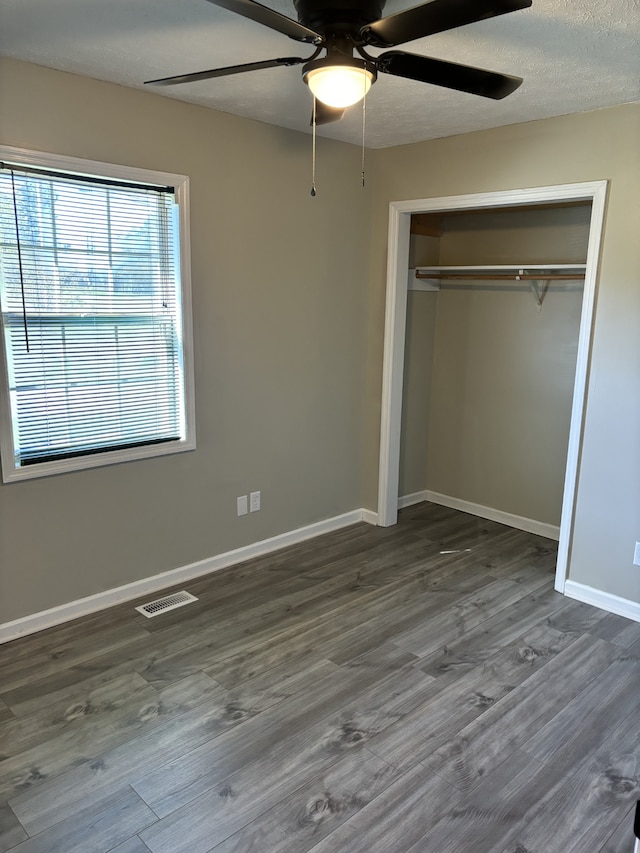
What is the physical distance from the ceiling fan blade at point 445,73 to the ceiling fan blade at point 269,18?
234 millimetres

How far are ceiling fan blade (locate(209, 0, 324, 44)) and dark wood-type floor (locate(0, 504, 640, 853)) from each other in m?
2.32

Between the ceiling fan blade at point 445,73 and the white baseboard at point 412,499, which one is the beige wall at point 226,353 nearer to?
the white baseboard at point 412,499

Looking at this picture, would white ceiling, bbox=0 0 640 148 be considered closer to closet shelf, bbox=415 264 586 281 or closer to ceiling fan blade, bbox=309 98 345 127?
ceiling fan blade, bbox=309 98 345 127

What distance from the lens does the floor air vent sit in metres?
3.15

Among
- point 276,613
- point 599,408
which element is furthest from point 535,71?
point 276,613

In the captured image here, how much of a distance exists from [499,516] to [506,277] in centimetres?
171

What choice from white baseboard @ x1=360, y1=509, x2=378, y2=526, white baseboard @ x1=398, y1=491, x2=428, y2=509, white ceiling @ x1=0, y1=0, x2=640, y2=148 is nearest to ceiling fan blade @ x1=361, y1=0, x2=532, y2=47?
white ceiling @ x1=0, y1=0, x2=640, y2=148

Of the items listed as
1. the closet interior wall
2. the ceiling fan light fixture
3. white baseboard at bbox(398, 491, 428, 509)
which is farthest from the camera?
white baseboard at bbox(398, 491, 428, 509)

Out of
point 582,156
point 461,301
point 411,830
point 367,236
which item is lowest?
point 411,830

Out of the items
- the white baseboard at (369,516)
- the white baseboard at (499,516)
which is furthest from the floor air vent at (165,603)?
the white baseboard at (499,516)

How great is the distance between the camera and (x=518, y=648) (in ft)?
9.47

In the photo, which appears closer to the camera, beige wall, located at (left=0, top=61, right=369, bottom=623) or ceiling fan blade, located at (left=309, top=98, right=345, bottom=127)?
ceiling fan blade, located at (left=309, top=98, right=345, bottom=127)

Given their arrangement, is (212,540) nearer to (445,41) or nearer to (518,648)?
(518,648)

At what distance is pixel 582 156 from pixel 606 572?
2.16 m
